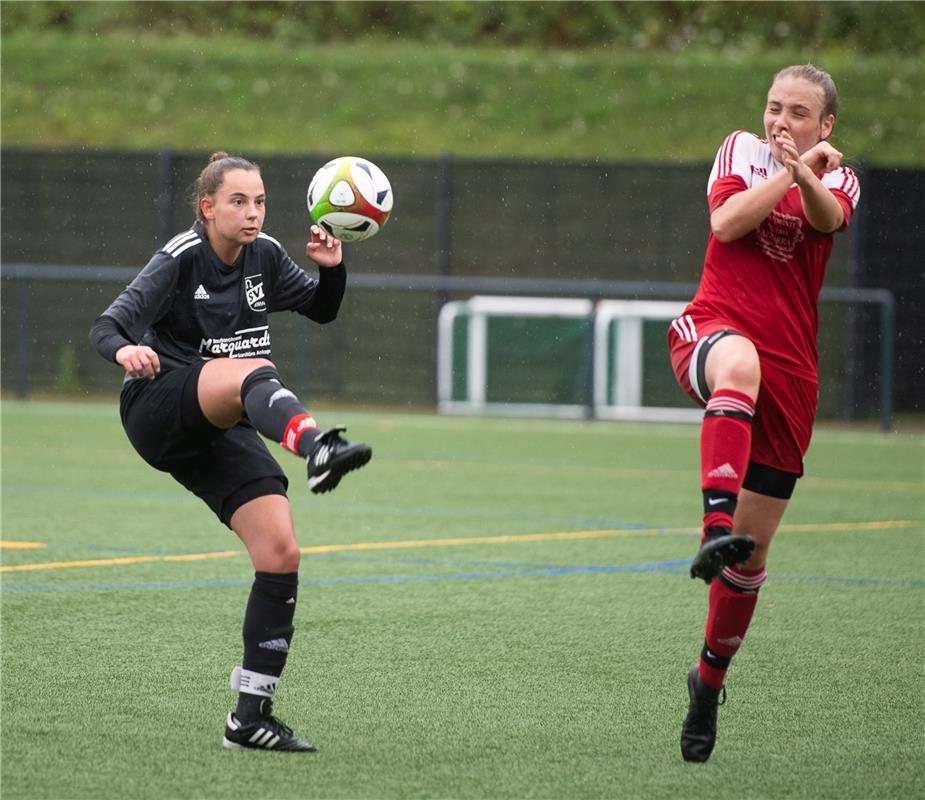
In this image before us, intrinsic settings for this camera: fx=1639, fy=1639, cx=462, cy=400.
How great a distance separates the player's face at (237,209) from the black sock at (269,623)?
3.45ft

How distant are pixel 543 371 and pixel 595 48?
637 cm

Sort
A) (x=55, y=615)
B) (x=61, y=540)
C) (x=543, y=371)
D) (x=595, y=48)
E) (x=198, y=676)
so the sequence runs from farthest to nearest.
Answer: (x=595, y=48), (x=543, y=371), (x=61, y=540), (x=55, y=615), (x=198, y=676)

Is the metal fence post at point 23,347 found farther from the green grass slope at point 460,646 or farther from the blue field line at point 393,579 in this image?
the blue field line at point 393,579

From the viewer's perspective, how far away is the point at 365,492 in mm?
11633

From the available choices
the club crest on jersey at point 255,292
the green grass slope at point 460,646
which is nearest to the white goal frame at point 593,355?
the green grass slope at point 460,646

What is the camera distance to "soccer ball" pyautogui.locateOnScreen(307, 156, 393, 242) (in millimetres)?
5402

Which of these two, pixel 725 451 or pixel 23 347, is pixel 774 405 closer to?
pixel 725 451

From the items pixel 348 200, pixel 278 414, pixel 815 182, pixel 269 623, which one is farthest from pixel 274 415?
pixel 815 182

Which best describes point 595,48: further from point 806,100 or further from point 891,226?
point 806,100

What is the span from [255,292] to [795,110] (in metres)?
1.76

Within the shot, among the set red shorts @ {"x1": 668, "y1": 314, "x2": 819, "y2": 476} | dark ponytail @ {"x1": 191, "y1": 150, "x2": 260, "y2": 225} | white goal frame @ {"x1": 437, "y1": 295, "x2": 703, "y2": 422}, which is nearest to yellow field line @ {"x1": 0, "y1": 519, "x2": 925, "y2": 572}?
dark ponytail @ {"x1": 191, "y1": 150, "x2": 260, "y2": 225}

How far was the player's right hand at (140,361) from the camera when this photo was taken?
459 cm

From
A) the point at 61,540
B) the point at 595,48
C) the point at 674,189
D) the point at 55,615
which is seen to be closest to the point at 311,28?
the point at 595,48

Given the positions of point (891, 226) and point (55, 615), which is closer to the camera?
point (55, 615)
